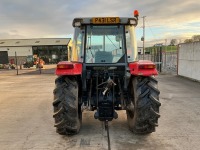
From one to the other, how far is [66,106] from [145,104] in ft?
4.90

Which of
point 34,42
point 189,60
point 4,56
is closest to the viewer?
point 189,60

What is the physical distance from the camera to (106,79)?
5.17 metres

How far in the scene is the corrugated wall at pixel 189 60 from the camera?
13.3 meters

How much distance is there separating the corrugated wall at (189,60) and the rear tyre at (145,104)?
29.8ft

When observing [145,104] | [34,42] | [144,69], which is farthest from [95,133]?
[34,42]

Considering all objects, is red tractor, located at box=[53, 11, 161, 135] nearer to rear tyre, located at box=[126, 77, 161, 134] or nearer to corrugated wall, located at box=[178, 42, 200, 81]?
rear tyre, located at box=[126, 77, 161, 134]

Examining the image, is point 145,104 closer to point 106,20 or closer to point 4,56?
point 106,20

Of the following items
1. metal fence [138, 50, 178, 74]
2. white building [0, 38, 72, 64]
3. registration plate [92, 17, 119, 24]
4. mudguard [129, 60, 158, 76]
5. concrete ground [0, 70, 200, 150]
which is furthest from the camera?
white building [0, 38, 72, 64]

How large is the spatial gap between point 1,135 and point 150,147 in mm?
3114

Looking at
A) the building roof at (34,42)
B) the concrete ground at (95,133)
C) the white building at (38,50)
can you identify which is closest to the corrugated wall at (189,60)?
the concrete ground at (95,133)

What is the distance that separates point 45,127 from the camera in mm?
5766

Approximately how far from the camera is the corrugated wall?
13.3 m

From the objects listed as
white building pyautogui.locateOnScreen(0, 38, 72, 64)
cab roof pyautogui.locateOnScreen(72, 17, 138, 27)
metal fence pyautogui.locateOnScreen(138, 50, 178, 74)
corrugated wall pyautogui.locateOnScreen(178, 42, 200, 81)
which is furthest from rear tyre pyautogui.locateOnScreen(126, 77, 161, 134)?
white building pyautogui.locateOnScreen(0, 38, 72, 64)

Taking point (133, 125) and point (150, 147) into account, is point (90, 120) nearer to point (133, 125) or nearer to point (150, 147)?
point (133, 125)
